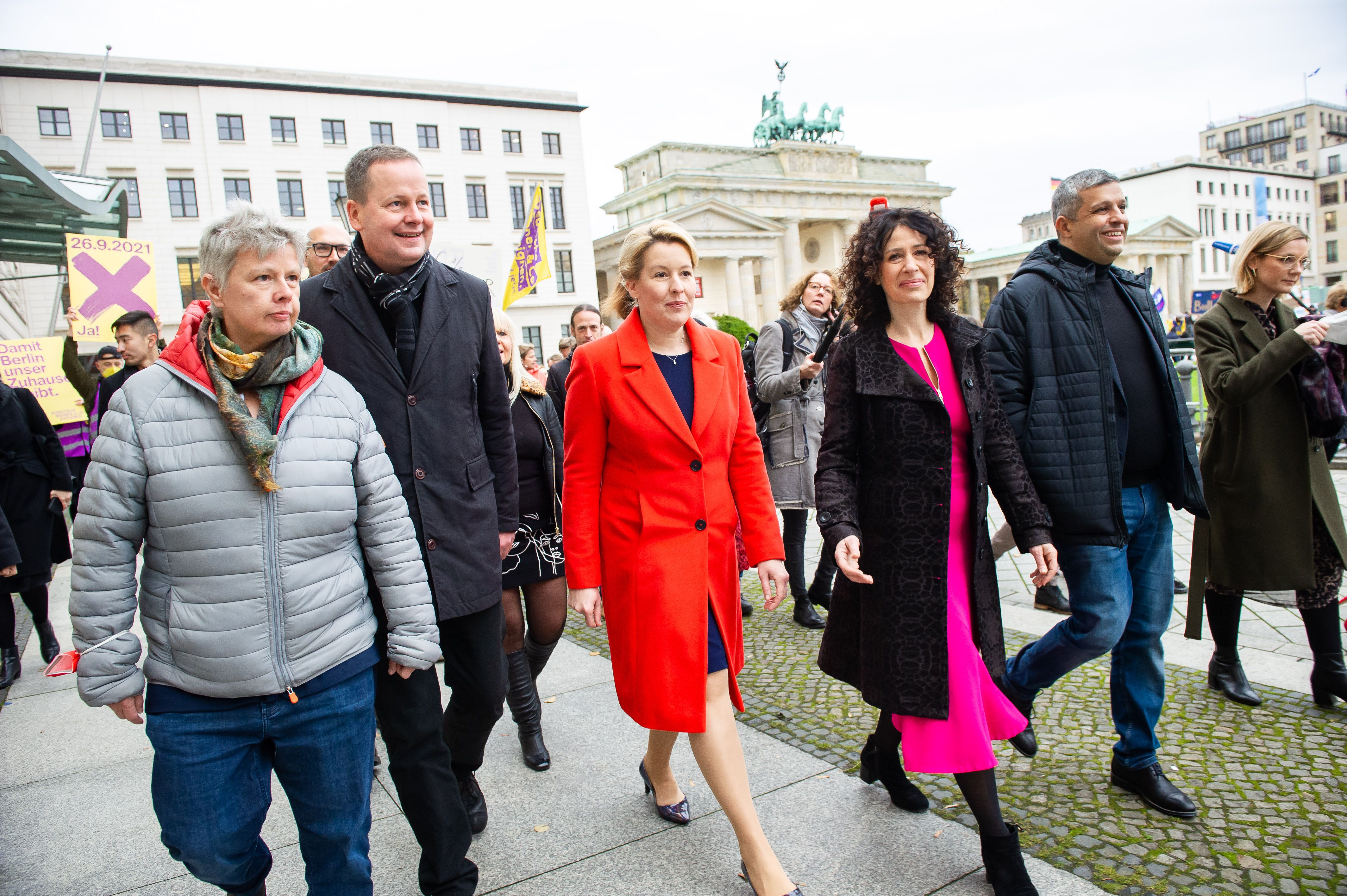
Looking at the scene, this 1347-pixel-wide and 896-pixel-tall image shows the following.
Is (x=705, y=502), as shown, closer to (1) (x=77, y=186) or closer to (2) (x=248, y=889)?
Answer: (2) (x=248, y=889)

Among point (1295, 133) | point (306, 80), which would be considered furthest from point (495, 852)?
point (1295, 133)

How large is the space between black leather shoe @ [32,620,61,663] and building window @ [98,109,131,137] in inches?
1664

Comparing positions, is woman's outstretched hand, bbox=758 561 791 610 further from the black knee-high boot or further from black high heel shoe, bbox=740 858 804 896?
the black knee-high boot

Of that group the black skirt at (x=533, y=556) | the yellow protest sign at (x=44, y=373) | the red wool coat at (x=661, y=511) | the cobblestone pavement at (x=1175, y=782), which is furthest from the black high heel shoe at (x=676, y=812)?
the yellow protest sign at (x=44, y=373)

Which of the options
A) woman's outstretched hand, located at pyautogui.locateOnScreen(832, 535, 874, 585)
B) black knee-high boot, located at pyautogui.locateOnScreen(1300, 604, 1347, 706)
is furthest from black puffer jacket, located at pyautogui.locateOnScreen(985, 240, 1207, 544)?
black knee-high boot, located at pyautogui.locateOnScreen(1300, 604, 1347, 706)

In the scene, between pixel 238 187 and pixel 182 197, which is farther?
pixel 238 187

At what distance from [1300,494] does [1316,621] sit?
1.87ft

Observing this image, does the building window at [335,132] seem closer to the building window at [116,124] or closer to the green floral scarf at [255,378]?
the building window at [116,124]

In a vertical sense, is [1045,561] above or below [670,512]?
below

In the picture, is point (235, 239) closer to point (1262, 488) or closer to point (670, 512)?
point (670, 512)

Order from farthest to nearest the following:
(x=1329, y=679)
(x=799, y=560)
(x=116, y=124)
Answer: (x=116, y=124) → (x=799, y=560) → (x=1329, y=679)

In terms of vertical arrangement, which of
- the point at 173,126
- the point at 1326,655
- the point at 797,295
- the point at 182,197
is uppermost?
the point at 173,126

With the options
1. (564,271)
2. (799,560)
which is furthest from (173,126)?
(799,560)

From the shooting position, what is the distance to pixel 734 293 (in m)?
57.9
